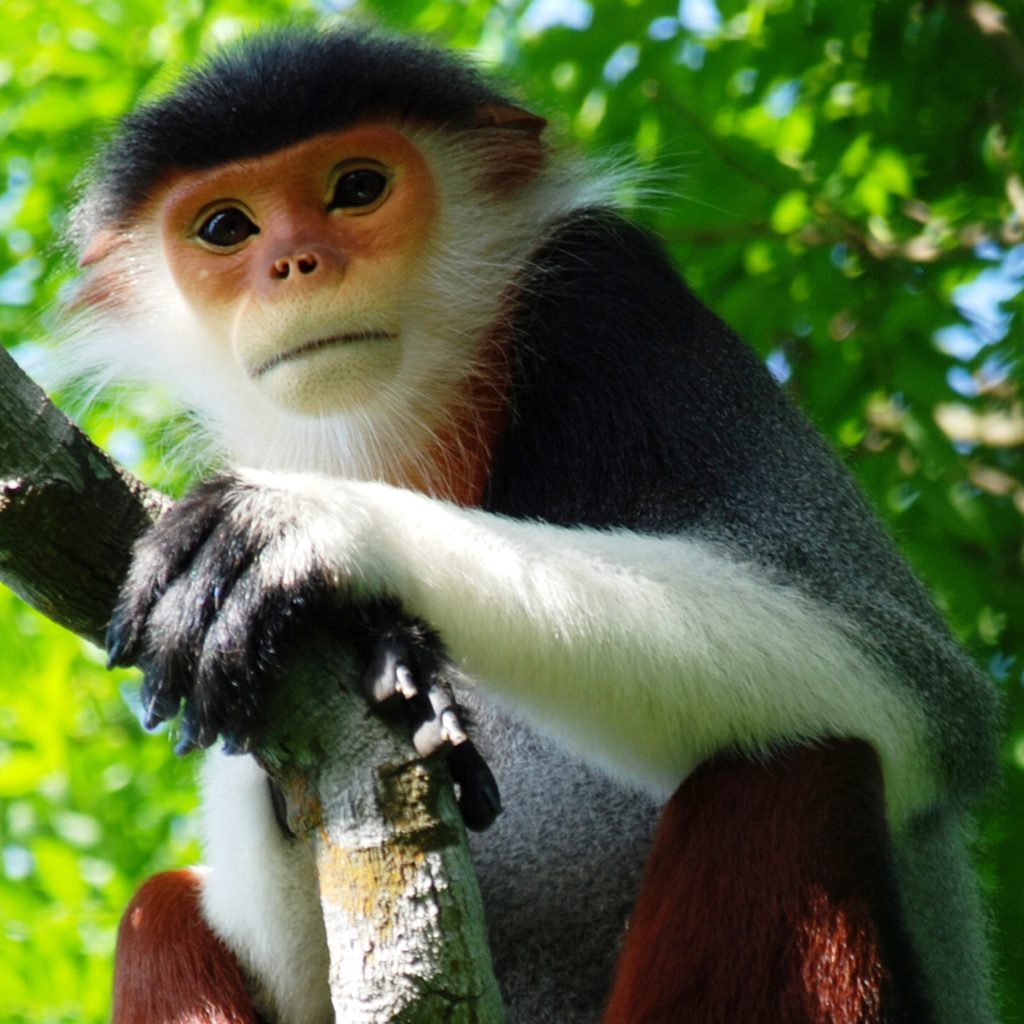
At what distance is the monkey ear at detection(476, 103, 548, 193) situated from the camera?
619 cm

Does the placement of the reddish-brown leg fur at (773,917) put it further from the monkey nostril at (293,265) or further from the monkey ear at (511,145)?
the monkey ear at (511,145)

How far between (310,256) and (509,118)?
4.39 ft

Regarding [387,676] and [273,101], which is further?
[273,101]

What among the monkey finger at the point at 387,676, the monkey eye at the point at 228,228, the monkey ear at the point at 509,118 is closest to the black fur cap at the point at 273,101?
the monkey ear at the point at 509,118

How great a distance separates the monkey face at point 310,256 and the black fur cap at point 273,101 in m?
0.08

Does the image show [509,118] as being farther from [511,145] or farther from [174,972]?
[174,972]

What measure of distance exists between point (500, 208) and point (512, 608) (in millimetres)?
2234

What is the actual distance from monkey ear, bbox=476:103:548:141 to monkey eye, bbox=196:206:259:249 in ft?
3.37

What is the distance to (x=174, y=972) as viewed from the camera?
16.7 feet

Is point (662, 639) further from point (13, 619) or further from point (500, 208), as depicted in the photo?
point (13, 619)

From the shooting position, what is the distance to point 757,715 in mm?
4598

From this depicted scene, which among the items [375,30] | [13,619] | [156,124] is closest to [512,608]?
[156,124]

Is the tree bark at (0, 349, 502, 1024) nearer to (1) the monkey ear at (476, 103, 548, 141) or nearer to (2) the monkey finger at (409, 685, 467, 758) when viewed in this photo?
(2) the monkey finger at (409, 685, 467, 758)

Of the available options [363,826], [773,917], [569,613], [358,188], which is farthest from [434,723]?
[358,188]
